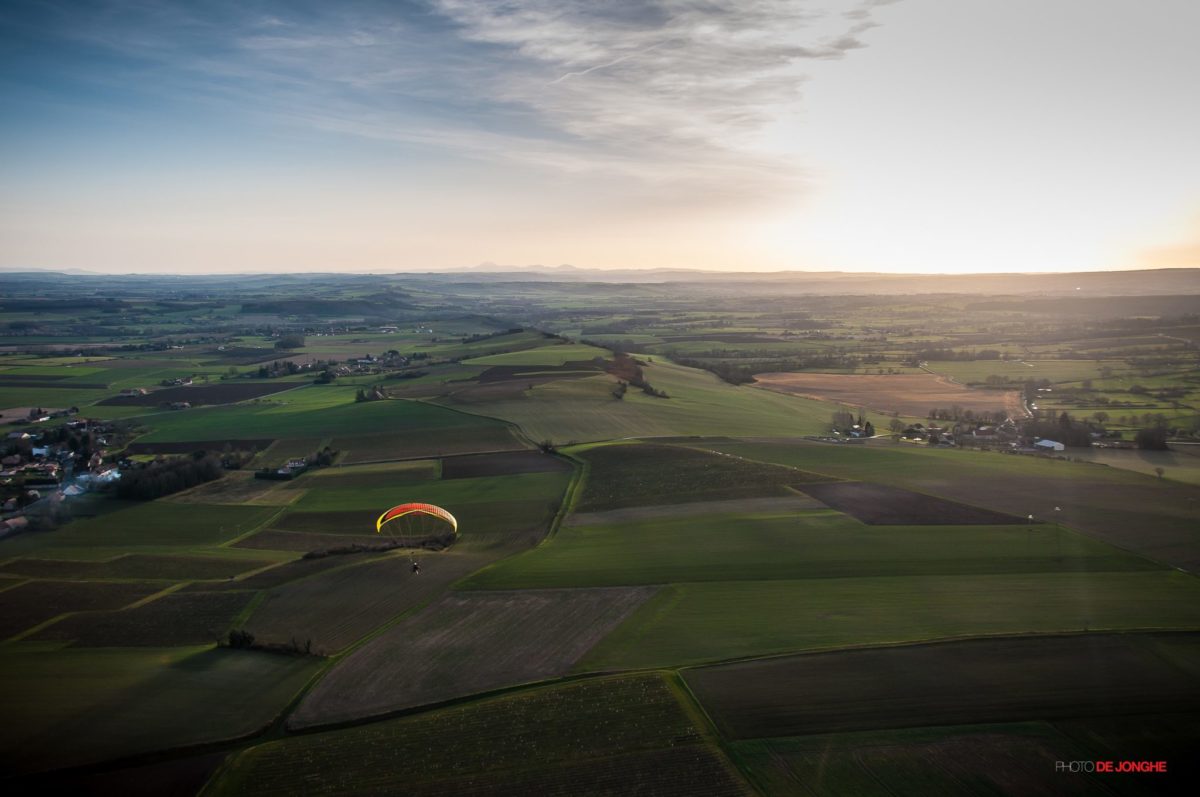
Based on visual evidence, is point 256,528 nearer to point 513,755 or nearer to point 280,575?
point 280,575

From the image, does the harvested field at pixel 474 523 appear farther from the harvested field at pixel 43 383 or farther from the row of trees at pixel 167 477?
the harvested field at pixel 43 383

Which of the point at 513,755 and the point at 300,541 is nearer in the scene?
the point at 513,755

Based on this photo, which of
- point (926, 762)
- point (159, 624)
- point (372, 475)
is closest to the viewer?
point (926, 762)

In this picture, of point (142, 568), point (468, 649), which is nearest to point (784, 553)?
point (468, 649)

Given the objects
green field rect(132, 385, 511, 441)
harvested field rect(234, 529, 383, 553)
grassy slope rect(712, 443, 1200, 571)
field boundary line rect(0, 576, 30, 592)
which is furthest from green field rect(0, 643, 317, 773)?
grassy slope rect(712, 443, 1200, 571)

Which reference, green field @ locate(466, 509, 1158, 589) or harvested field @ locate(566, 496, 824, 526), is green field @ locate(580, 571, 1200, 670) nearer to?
green field @ locate(466, 509, 1158, 589)
